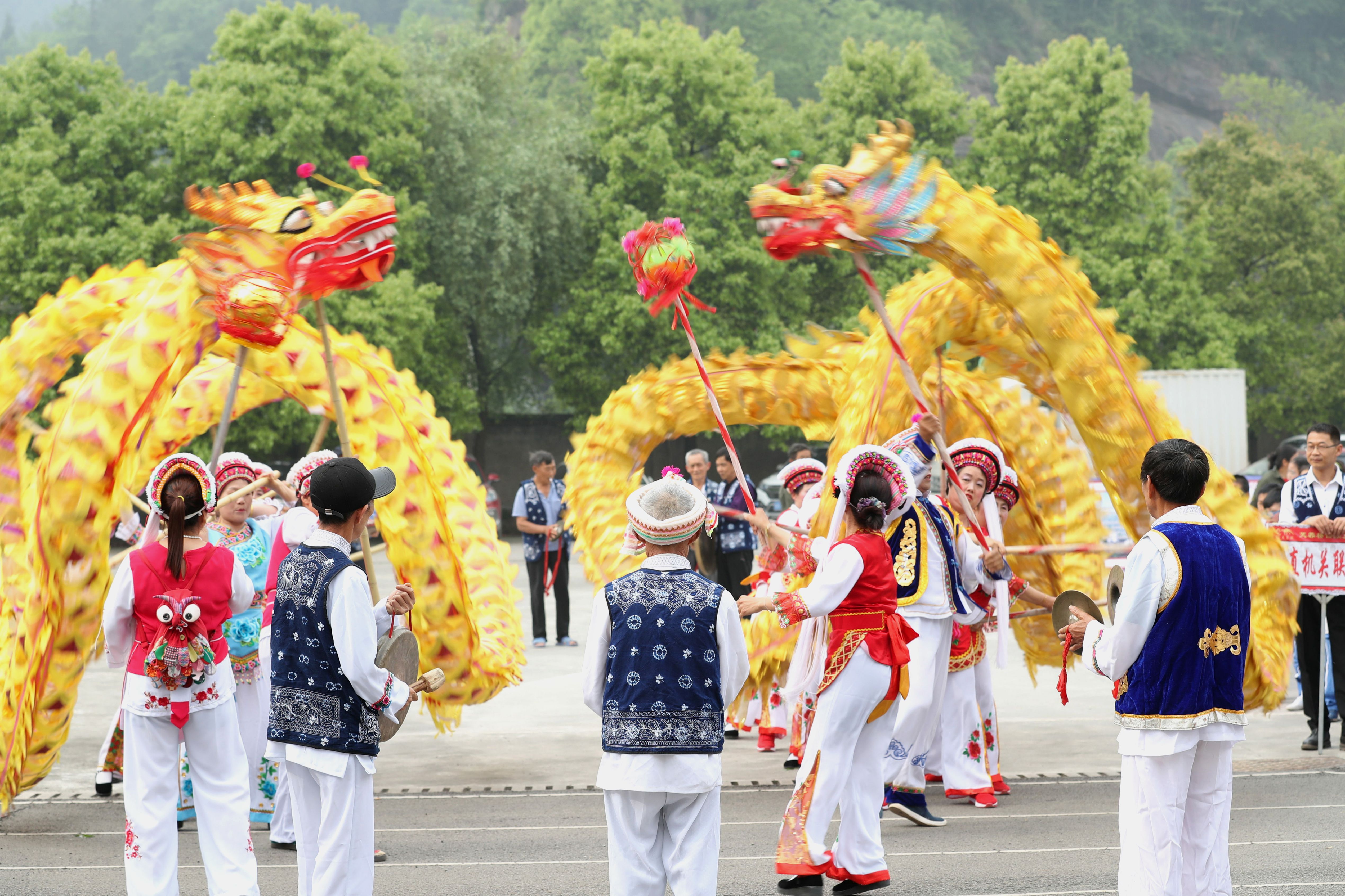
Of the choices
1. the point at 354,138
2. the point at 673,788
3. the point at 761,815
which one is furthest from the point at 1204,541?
the point at 354,138

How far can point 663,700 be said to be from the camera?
13.7 ft

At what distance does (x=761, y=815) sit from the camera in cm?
677

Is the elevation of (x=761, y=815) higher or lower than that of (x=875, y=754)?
lower

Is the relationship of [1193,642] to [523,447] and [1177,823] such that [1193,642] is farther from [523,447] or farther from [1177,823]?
[523,447]

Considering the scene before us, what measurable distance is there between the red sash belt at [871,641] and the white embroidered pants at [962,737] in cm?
156

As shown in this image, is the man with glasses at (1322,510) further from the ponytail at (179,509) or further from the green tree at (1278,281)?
the green tree at (1278,281)

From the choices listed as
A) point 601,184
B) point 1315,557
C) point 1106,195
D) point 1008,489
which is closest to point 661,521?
point 1008,489

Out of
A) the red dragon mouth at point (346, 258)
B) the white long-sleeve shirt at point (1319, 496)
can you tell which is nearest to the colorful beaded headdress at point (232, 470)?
the red dragon mouth at point (346, 258)

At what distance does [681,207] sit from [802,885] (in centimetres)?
2272

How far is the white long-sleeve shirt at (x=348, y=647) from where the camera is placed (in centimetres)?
424

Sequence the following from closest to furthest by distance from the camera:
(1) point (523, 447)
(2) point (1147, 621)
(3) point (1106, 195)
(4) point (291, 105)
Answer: (2) point (1147, 621) < (4) point (291, 105) < (3) point (1106, 195) < (1) point (523, 447)

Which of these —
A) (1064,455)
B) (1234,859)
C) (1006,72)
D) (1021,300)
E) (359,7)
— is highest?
(359,7)

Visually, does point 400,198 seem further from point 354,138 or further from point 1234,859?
point 1234,859

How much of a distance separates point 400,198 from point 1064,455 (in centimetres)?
1904
